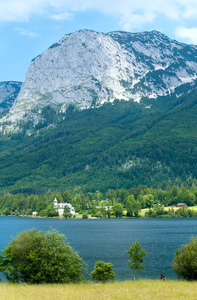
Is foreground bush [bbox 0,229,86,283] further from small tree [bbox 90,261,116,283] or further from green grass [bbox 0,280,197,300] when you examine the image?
→ green grass [bbox 0,280,197,300]

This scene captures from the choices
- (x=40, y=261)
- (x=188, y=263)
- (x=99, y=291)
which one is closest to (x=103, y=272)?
(x=40, y=261)

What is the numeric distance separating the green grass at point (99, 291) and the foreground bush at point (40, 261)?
3143mm

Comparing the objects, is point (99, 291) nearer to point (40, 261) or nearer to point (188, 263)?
point (40, 261)

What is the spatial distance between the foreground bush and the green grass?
3.14 meters

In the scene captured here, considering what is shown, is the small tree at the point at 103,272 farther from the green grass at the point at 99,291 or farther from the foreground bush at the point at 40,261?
the green grass at the point at 99,291

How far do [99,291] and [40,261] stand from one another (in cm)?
1243

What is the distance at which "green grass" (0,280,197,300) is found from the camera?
42.2 metres

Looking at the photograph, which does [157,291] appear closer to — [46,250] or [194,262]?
[194,262]

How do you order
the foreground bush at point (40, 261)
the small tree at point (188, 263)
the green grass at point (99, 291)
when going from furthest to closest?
the small tree at point (188, 263) → the foreground bush at point (40, 261) → the green grass at point (99, 291)

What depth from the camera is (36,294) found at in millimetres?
44000

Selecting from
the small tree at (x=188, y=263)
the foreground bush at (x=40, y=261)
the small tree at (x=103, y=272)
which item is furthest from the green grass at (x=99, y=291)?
the small tree at (x=188, y=263)

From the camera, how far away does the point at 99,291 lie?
46.8 metres

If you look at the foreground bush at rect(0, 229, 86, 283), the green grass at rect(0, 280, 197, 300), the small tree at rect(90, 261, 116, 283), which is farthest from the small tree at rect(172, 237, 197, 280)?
the foreground bush at rect(0, 229, 86, 283)

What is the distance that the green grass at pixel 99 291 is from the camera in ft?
139
